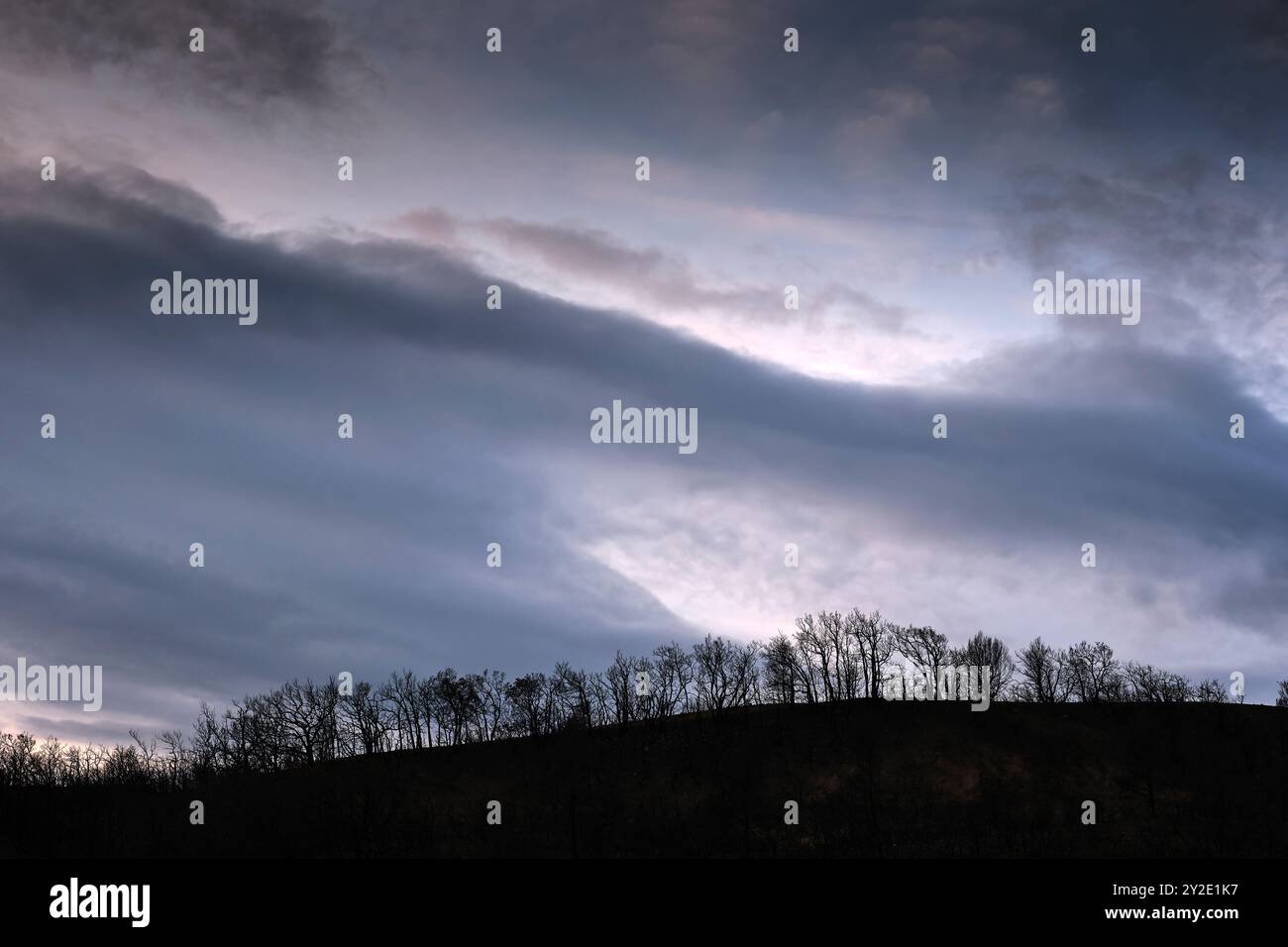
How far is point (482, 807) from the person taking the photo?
147250mm

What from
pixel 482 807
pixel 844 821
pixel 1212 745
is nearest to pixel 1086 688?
pixel 1212 745

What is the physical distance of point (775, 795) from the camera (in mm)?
146375

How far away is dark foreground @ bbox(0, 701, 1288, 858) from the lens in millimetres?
122562

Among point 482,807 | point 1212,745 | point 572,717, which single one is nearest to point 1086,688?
point 1212,745

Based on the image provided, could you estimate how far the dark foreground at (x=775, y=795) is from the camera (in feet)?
402
